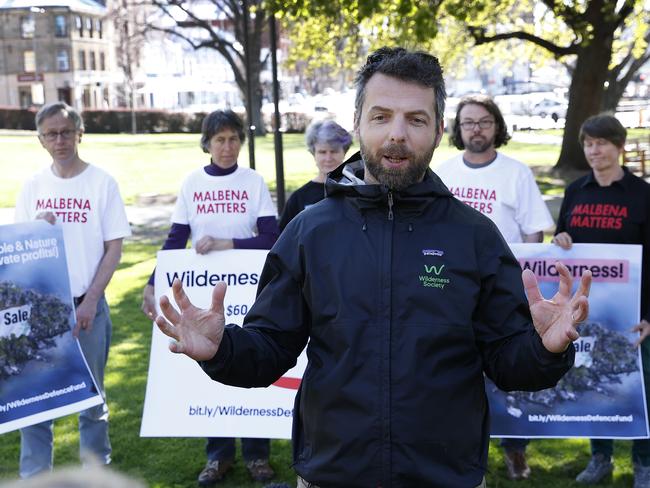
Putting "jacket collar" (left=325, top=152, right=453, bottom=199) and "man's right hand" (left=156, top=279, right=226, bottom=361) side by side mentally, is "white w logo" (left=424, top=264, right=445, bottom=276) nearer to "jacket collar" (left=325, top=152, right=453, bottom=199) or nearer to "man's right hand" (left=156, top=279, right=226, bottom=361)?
"jacket collar" (left=325, top=152, right=453, bottom=199)

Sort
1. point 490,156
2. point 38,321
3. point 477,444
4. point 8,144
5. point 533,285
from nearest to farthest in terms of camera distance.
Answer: point 533,285
point 477,444
point 38,321
point 490,156
point 8,144

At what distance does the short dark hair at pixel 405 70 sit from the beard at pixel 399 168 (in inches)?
6.9

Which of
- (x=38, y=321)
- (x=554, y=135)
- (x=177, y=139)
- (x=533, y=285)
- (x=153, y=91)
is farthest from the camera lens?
(x=153, y=91)

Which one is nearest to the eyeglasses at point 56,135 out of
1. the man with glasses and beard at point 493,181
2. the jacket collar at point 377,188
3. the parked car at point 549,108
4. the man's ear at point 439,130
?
the man with glasses and beard at point 493,181

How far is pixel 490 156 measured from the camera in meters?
5.83

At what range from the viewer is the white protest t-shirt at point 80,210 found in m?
5.55

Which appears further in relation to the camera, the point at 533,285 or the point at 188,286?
the point at 188,286

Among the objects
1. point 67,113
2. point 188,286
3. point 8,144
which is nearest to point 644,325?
point 188,286

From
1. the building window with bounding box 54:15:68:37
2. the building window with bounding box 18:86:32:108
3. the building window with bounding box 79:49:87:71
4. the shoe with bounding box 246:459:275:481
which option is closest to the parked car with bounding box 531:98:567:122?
the building window with bounding box 79:49:87:71

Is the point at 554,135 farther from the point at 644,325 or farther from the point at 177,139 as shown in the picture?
the point at 644,325

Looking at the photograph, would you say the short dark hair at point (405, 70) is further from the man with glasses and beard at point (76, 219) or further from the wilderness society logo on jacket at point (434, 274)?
the man with glasses and beard at point (76, 219)

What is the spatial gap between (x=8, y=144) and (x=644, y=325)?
3857cm

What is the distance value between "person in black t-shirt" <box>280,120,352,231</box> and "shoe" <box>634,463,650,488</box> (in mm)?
2531

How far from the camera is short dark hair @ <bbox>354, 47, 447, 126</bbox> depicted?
289 cm
